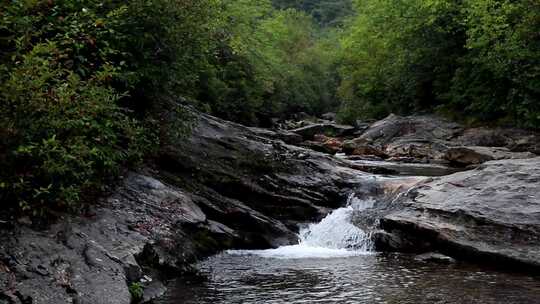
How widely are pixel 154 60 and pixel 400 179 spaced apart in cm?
797

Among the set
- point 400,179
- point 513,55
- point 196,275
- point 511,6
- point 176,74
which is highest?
point 511,6

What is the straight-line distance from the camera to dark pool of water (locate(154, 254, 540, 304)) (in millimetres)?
8633

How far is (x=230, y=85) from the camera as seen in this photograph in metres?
34.7

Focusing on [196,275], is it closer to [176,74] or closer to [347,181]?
[176,74]

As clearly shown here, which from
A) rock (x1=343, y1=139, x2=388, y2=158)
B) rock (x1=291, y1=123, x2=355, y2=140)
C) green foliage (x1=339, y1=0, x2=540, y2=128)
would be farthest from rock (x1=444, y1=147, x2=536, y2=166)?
rock (x1=291, y1=123, x2=355, y2=140)

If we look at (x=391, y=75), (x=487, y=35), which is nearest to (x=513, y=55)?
(x=487, y=35)

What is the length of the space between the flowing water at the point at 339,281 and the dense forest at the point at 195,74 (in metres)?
2.78

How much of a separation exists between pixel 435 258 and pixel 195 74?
742 cm

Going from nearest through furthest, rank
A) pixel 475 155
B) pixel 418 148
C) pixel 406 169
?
1. pixel 406 169
2. pixel 475 155
3. pixel 418 148

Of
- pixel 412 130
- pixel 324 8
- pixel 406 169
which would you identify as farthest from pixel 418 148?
pixel 324 8

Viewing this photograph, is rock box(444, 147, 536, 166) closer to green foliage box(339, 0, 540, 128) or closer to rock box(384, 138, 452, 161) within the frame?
rock box(384, 138, 452, 161)

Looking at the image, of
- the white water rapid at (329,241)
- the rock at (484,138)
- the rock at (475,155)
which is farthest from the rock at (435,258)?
the rock at (484,138)

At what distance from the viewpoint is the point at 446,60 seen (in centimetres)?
3606

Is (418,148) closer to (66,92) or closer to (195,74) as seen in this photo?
(195,74)
